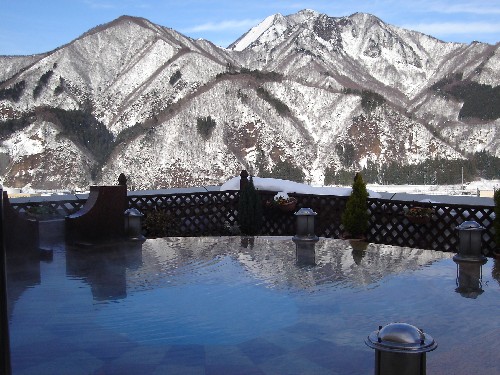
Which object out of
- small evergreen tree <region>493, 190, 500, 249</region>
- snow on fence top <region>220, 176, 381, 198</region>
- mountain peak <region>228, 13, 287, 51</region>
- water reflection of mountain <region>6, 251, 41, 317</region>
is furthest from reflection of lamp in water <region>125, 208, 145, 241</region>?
mountain peak <region>228, 13, 287, 51</region>

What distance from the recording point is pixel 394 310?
428 centimetres

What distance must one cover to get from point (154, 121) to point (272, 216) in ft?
254

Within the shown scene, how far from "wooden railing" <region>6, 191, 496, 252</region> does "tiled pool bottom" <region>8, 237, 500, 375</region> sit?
2.85 feet

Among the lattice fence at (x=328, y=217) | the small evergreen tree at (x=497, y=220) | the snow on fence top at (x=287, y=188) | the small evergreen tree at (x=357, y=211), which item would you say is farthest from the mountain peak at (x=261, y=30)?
the small evergreen tree at (x=497, y=220)

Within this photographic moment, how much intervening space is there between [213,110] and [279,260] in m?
74.9

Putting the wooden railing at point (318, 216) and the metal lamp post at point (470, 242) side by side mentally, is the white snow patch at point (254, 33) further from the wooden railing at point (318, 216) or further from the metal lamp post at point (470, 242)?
the metal lamp post at point (470, 242)

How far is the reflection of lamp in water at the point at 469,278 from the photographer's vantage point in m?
4.91

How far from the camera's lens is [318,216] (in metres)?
8.88

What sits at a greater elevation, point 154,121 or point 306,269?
point 154,121

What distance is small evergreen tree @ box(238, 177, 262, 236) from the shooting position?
9.00 meters

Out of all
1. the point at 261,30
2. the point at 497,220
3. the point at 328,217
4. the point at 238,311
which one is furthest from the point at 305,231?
the point at 261,30

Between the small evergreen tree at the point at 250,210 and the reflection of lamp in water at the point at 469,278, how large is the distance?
3604mm

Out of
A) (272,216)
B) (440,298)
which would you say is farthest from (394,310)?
(272,216)

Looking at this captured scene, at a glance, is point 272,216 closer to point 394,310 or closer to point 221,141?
point 394,310
